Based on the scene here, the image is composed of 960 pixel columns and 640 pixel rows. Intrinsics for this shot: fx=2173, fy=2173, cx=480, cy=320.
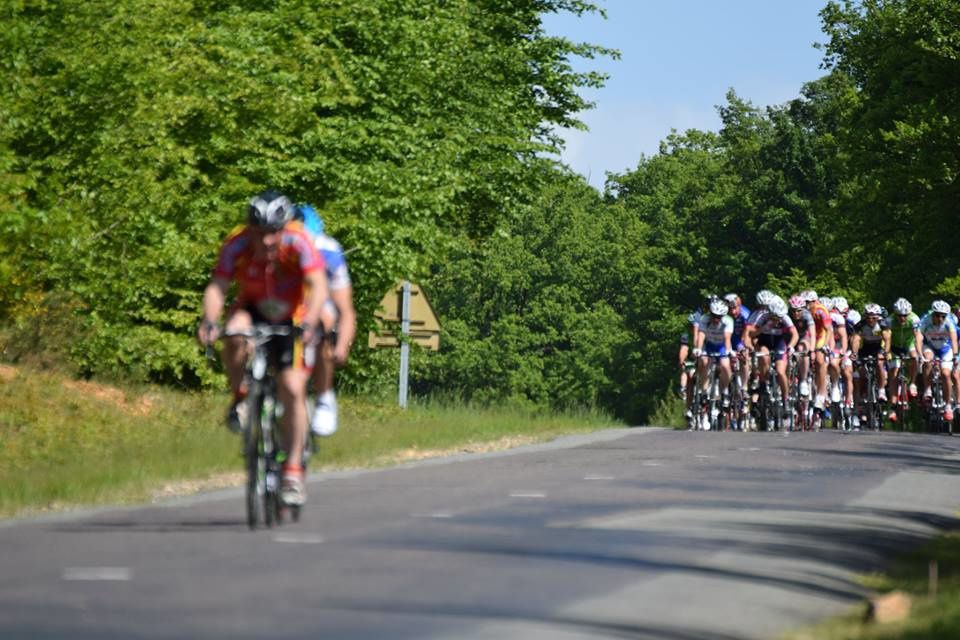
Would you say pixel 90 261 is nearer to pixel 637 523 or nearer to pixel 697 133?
pixel 637 523

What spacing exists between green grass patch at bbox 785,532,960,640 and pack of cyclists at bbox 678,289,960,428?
18345 mm

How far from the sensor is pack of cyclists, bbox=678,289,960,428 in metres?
30.9

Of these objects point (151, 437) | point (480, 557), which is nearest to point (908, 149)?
point (151, 437)

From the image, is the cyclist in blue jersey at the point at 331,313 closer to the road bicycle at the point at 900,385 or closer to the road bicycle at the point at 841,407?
the road bicycle at the point at 841,407

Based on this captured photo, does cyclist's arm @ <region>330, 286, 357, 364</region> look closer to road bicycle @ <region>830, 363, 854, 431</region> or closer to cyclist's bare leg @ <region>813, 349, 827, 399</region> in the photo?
cyclist's bare leg @ <region>813, 349, 827, 399</region>

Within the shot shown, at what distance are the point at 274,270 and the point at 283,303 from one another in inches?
7.6

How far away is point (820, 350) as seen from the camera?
31.9 meters

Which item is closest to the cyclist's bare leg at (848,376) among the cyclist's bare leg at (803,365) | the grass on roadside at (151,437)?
the cyclist's bare leg at (803,365)

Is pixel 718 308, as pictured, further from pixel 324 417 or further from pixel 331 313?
pixel 324 417

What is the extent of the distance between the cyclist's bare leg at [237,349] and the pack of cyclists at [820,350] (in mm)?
18327

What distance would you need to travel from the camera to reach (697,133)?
134 meters

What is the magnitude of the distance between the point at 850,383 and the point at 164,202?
11.1 m

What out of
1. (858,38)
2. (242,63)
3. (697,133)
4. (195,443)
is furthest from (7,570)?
(697,133)

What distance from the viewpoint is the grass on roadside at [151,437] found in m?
16.2
